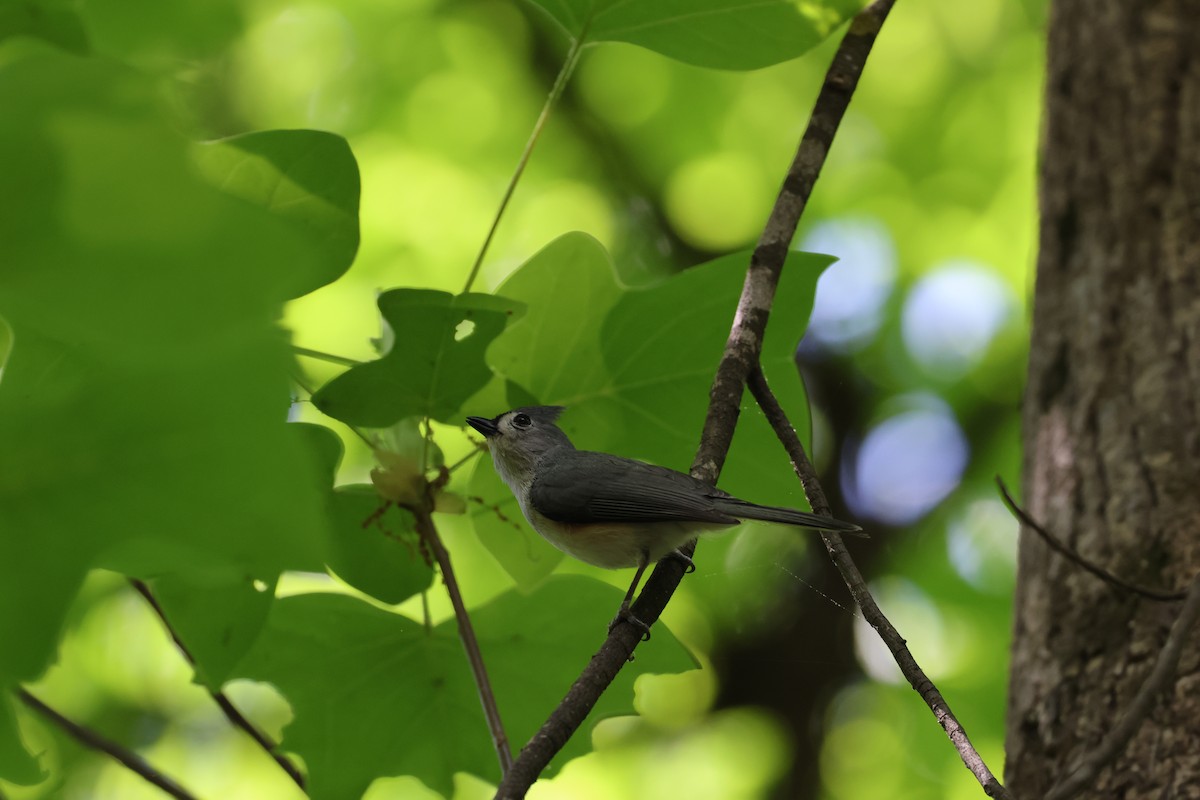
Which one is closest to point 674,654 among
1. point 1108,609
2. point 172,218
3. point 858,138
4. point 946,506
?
point 1108,609

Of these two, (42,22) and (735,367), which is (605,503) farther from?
(42,22)

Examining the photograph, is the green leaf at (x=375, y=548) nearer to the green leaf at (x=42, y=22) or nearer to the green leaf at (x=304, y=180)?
the green leaf at (x=304, y=180)

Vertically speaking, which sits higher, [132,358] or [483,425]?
[483,425]

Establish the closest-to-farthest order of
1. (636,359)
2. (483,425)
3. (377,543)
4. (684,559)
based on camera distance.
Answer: (377,543) → (636,359) → (684,559) → (483,425)

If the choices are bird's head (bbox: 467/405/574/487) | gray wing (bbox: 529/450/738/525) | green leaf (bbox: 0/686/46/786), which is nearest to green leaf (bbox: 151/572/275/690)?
green leaf (bbox: 0/686/46/786)

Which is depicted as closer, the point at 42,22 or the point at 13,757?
the point at 13,757

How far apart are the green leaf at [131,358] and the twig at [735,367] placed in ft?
1.61

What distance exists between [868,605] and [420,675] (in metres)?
0.69

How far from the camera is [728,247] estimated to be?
5.51m

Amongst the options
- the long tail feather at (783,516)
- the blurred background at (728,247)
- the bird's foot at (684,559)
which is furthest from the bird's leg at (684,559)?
the blurred background at (728,247)

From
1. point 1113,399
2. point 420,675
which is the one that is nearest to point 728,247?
point 1113,399

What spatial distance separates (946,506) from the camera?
5270 millimetres

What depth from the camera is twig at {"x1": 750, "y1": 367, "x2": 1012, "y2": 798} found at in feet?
3.79

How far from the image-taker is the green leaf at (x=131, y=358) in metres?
0.50
